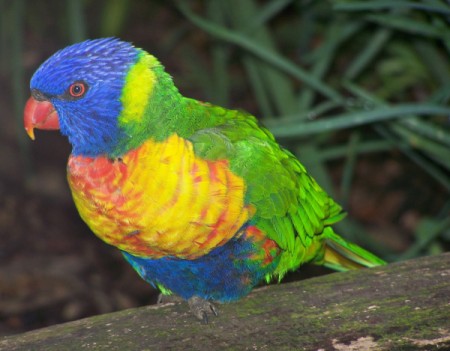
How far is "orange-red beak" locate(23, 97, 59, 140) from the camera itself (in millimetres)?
1853

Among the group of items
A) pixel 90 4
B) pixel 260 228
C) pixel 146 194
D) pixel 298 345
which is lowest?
pixel 298 345

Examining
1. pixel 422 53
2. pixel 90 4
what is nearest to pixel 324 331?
pixel 422 53

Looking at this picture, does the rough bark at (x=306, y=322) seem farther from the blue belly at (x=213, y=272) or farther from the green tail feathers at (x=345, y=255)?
the green tail feathers at (x=345, y=255)

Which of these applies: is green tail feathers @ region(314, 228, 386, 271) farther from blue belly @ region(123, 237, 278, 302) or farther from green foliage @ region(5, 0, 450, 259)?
green foliage @ region(5, 0, 450, 259)

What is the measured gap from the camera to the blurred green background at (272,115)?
2.69 metres

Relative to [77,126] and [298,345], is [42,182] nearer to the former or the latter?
[77,126]

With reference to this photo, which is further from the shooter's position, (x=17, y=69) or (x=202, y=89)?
(x=202, y=89)

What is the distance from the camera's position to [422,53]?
318 centimetres

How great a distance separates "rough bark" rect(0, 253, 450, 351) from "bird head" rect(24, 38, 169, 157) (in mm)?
477

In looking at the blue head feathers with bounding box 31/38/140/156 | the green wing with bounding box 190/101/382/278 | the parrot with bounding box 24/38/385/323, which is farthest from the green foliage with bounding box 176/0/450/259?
the blue head feathers with bounding box 31/38/140/156

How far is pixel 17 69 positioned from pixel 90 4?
118cm

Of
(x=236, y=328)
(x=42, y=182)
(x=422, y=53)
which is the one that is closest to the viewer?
(x=236, y=328)

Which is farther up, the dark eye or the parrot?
the dark eye

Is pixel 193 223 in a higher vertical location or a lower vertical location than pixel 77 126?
lower
